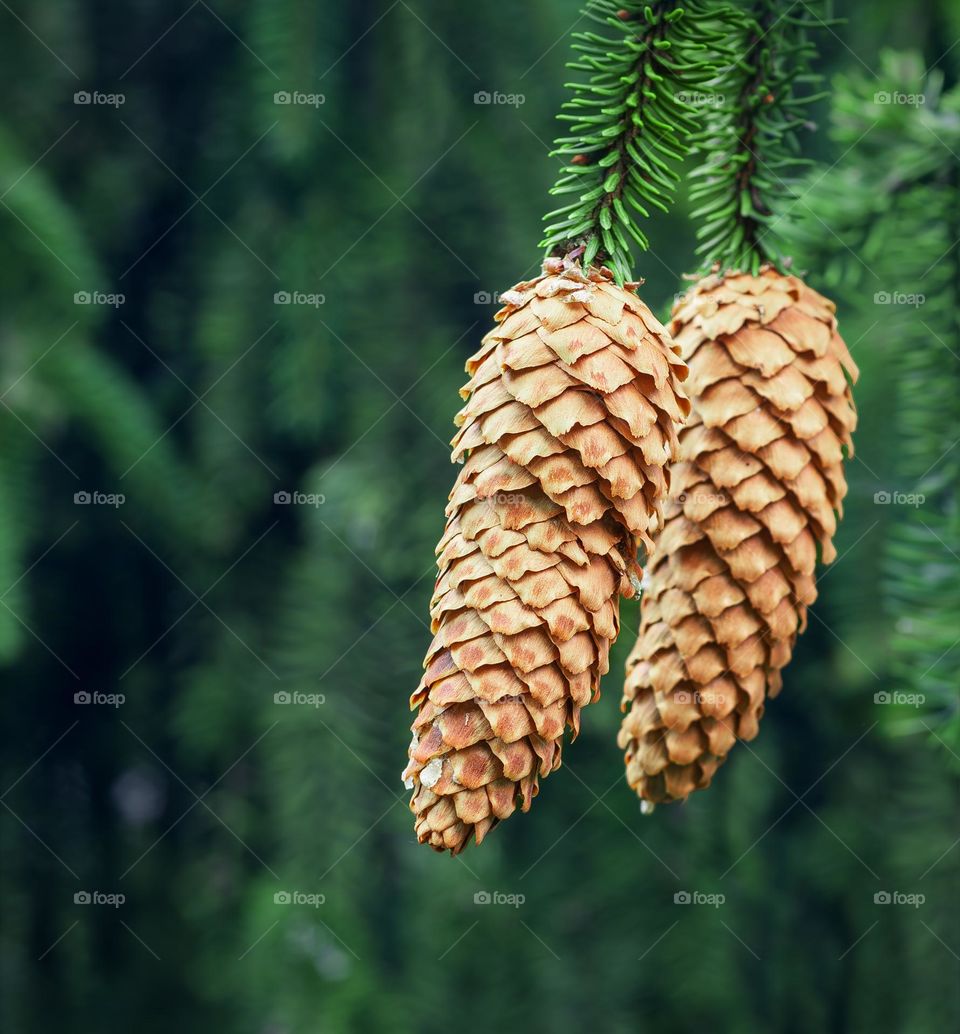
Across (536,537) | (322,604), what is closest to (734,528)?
(536,537)

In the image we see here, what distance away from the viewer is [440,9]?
4.69 feet

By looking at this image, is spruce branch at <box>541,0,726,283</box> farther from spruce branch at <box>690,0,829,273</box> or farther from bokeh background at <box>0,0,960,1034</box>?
bokeh background at <box>0,0,960,1034</box>

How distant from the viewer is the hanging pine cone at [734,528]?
20.9 inches

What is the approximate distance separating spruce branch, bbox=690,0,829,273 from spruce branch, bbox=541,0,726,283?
7 centimetres

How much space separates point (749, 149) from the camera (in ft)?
2.01

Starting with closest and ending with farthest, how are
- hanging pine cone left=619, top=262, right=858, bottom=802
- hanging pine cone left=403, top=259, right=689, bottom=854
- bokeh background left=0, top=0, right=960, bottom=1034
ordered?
hanging pine cone left=403, top=259, right=689, bottom=854
hanging pine cone left=619, top=262, right=858, bottom=802
bokeh background left=0, top=0, right=960, bottom=1034

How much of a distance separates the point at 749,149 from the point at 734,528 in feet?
0.75

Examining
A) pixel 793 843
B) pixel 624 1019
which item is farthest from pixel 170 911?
pixel 793 843

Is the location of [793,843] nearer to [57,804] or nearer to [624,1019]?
[624,1019]

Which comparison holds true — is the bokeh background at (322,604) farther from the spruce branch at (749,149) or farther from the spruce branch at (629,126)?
the spruce branch at (629,126)

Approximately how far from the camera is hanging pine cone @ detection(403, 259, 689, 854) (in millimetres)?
420

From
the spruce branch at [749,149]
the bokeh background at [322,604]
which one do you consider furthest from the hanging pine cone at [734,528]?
the bokeh background at [322,604]


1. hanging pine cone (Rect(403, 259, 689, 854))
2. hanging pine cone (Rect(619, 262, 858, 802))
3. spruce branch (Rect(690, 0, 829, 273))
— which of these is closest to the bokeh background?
spruce branch (Rect(690, 0, 829, 273))

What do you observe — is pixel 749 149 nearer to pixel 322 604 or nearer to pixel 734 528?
pixel 734 528
